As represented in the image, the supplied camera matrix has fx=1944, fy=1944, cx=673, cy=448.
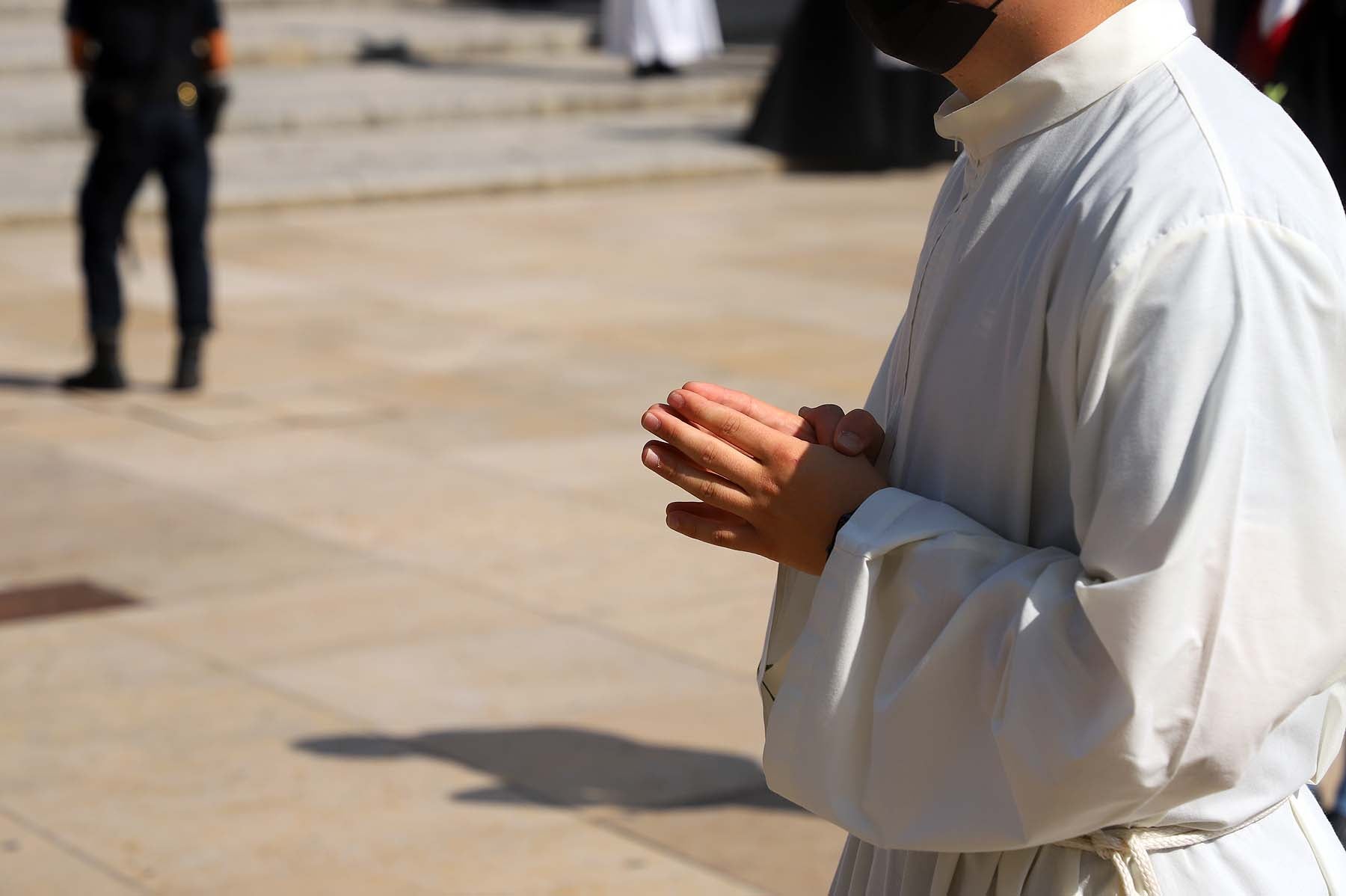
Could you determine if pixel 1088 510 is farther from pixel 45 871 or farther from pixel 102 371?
pixel 102 371

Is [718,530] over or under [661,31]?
over

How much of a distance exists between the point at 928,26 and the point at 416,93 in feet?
55.4

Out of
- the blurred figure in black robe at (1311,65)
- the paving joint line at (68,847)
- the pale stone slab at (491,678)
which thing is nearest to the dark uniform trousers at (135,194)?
the pale stone slab at (491,678)

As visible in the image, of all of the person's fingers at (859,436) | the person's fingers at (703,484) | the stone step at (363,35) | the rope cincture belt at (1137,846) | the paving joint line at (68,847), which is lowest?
the paving joint line at (68,847)

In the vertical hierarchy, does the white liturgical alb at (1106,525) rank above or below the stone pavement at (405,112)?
above

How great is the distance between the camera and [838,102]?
16.2 m

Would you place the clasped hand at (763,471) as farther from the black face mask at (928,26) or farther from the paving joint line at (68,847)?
the paving joint line at (68,847)

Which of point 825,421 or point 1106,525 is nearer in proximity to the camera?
point 1106,525

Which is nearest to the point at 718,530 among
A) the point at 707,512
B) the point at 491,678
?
the point at 707,512

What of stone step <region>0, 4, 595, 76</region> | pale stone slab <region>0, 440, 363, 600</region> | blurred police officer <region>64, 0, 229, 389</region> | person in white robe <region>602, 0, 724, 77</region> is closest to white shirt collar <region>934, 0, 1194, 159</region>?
pale stone slab <region>0, 440, 363, 600</region>

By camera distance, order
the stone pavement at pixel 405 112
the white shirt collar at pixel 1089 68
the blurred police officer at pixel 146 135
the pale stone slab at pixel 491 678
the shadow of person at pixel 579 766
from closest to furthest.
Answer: the white shirt collar at pixel 1089 68 < the shadow of person at pixel 579 766 < the pale stone slab at pixel 491 678 < the blurred police officer at pixel 146 135 < the stone pavement at pixel 405 112

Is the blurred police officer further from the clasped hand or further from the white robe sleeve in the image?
the white robe sleeve

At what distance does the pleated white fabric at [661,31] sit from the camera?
18922 millimetres

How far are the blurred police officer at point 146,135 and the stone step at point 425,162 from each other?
4.23 metres
